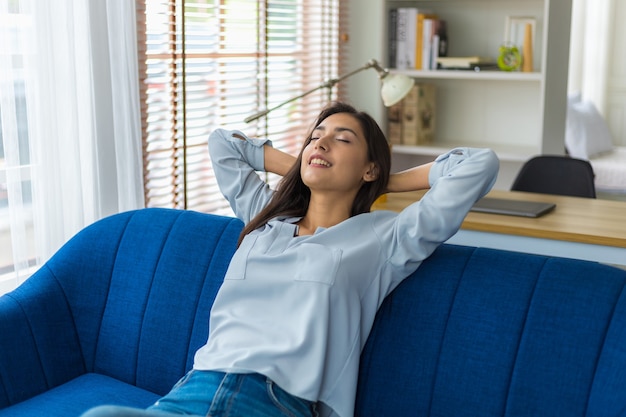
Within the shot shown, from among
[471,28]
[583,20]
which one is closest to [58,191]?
[471,28]

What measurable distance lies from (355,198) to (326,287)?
343 millimetres

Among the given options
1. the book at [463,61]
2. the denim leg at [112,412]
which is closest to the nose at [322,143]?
the denim leg at [112,412]

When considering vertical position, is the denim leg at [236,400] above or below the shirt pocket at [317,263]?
below

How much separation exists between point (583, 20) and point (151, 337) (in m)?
5.05

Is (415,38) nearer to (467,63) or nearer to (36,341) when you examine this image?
(467,63)

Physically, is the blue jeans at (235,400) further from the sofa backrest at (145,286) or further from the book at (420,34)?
the book at (420,34)

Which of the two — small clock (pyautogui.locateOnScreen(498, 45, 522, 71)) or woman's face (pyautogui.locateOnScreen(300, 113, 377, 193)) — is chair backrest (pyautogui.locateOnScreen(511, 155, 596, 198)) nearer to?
small clock (pyautogui.locateOnScreen(498, 45, 522, 71))

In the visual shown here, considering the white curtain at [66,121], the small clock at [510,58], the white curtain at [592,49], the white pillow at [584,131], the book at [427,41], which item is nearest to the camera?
the white curtain at [66,121]

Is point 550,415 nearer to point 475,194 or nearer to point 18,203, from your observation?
point 475,194

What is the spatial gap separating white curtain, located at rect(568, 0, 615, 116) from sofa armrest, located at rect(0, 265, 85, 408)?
15.9 ft

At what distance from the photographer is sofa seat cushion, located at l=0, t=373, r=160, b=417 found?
2176 mm

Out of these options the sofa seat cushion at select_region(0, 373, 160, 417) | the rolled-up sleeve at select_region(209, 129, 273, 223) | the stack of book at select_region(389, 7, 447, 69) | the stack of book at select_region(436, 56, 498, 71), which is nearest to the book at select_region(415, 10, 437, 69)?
the stack of book at select_region(389, 7, 447, 69)

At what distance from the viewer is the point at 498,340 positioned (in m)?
1.91

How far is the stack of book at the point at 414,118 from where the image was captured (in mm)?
4367
